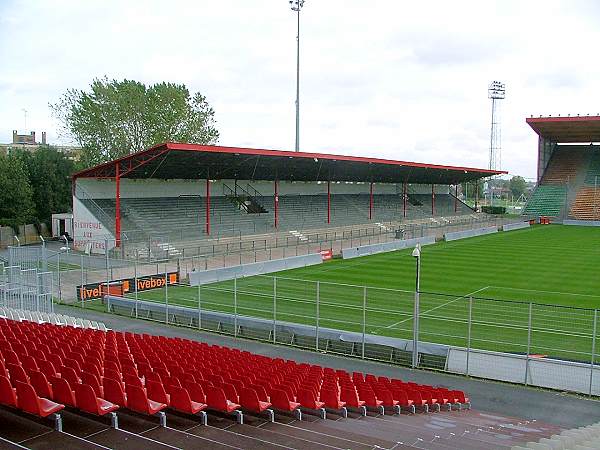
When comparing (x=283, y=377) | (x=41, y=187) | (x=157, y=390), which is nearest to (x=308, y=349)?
(x=283, y=377)

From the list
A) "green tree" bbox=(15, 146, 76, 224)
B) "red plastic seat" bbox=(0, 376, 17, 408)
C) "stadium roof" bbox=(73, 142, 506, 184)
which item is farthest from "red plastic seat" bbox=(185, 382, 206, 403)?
"green tree" bbox=(15, 146, 76, 224)

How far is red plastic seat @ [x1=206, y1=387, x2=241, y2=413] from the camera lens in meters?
8.09

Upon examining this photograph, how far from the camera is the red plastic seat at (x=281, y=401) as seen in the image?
885cm

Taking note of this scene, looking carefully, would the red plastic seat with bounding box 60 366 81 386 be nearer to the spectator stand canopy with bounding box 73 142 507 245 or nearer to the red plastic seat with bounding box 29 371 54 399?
the red plastic seat with bounding box 29 371 54 399

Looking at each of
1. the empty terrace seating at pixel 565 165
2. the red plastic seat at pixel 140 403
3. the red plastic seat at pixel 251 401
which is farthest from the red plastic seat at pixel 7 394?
the empty terrace seating at pixel 565 165

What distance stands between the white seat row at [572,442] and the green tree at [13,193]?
149 ft

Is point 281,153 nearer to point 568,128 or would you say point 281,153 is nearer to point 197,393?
point 197,393

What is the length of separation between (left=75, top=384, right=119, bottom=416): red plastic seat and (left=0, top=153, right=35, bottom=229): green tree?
43.5 metres

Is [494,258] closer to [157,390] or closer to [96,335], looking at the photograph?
[96,335]

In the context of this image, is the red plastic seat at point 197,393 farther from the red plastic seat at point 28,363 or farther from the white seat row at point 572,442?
the white seat row at point 572,442

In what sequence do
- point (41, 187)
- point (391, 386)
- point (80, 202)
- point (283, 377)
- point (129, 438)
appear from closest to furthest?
point (129, 438) < point (283, 377) < point (391, 386) < point (80, 202) < point (41, 187)

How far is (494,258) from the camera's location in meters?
42.0

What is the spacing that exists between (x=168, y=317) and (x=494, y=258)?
91.0 feet

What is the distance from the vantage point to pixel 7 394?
703 centimetres
